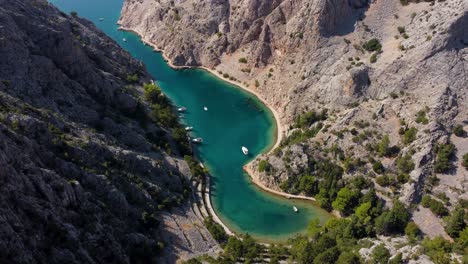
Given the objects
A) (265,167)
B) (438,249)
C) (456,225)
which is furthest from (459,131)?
(265,167)

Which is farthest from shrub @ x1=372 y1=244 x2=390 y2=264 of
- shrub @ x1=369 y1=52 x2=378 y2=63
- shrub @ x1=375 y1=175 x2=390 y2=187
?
shrub @ x1=369 y1=52 x2=378 y2=63

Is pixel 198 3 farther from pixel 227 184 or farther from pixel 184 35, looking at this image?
pixel 227 184

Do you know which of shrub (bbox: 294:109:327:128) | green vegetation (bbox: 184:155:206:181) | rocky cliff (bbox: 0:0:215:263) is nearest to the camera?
rocky cliff (bbox: 0:0:215:263)

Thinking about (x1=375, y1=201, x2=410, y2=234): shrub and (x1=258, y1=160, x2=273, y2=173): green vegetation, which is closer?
(x1=375, y1=201, x2=410, y2=234): shrub

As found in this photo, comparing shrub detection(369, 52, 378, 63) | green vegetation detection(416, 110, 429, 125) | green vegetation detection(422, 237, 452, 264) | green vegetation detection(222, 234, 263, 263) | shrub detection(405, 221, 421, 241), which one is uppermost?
shrub detection(369, 52, 378, 63)

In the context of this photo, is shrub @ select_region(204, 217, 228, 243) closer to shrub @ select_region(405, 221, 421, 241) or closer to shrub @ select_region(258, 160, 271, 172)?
shrub @ select_region(258, 160, 271, 172)

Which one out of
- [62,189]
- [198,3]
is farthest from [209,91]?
[62,189]

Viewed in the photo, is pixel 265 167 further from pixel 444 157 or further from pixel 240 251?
pixel 444 157
